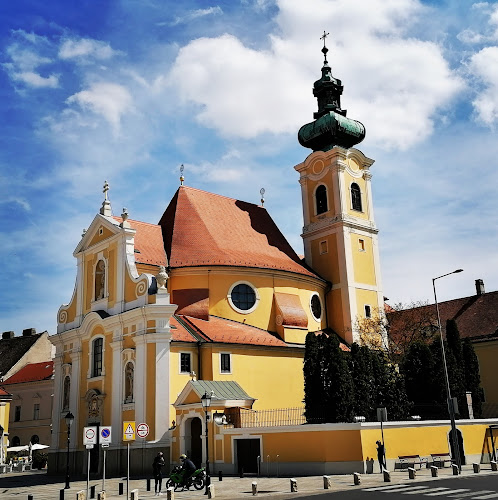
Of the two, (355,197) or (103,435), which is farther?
(355,197)

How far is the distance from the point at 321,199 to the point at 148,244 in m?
13.9

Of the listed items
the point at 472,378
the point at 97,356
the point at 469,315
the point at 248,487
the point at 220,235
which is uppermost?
the point at 220,235

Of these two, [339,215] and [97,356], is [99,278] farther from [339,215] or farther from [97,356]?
[339,215]

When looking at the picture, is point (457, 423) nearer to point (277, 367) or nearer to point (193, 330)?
point (277, 367)

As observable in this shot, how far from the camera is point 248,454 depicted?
84.2 feet

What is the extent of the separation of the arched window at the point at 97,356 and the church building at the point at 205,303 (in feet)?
0.23

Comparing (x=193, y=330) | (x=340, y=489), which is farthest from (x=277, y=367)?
(x=340, y=489)

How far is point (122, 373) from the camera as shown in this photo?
30125 mm

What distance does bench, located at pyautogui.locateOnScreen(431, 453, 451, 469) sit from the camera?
2395 centimetres

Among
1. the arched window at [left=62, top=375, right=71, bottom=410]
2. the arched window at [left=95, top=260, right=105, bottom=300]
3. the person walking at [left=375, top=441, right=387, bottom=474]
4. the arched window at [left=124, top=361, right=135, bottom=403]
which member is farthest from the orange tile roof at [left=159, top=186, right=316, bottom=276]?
the person walking at [left=375, top=441, right=387, bottom=474]

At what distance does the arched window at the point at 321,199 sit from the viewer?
4262 cm

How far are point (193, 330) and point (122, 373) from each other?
407 cm

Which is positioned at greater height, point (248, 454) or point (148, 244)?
point (148, 244)

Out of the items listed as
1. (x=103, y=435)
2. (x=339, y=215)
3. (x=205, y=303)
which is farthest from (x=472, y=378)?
(x=103, y=435)
